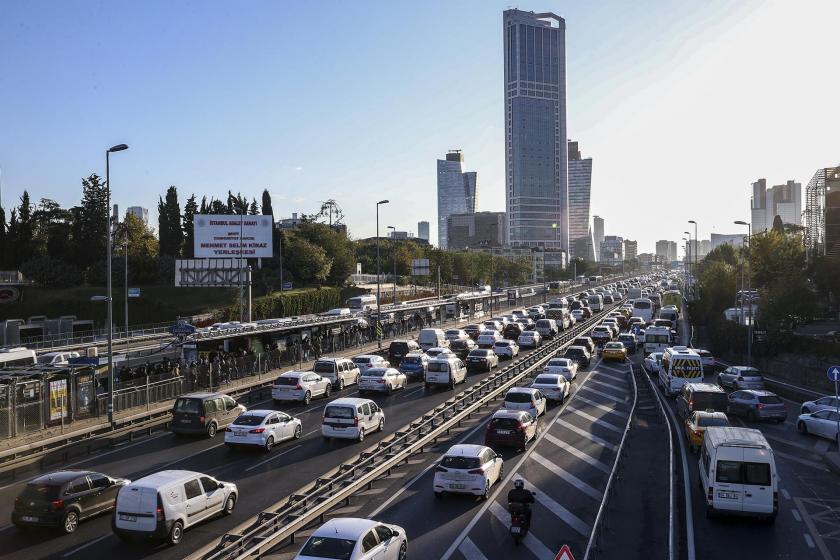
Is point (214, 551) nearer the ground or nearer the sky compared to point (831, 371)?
nearer the ground

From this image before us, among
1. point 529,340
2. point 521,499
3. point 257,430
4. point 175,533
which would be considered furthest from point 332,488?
point 529,340

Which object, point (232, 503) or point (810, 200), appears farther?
point (810, 200)

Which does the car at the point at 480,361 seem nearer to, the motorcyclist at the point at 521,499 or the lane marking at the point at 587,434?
the lane marking at the point at 587,434

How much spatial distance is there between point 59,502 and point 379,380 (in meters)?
19.6

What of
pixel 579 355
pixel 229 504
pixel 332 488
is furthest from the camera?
pixel 579 355

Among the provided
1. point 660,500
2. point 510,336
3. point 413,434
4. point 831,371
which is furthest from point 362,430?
point 510,336

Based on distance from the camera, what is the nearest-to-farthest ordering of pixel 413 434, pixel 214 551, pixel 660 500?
1. pixel 214 551
2. pixel 660 500
3. pixel 413 434

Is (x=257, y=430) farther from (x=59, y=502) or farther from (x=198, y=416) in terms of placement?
(x=59, y=502)

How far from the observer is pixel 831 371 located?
2364 cm

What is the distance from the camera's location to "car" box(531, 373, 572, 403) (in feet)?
103

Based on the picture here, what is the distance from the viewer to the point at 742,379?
1400 inches

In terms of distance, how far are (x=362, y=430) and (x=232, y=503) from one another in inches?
312

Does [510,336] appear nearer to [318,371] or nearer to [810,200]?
[318,371]

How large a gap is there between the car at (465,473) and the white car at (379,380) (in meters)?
16.1
